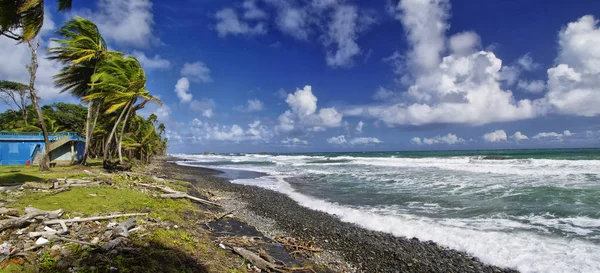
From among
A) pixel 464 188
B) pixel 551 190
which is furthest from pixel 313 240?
pixel 551 190

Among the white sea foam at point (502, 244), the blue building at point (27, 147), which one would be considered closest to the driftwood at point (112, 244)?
the white sea foam at point (502, 244)

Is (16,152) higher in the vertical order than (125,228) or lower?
higher

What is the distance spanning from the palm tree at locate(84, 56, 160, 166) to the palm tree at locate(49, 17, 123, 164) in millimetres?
536

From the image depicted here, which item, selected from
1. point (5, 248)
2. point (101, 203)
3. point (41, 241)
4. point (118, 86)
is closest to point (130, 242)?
point (41, 241)

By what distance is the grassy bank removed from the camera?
13.9ft

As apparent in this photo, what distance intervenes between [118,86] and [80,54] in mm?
2884

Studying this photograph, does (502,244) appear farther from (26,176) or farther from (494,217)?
(26,176)

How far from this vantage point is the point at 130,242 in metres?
5.19

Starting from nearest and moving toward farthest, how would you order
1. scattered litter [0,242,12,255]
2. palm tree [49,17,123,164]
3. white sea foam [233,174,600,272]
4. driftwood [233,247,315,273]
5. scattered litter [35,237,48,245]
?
scattered litter [0,242,12,255] → scattered litter [35,237,48,245] → driftwood [233,247,315,273] → white sea foam [233,174,600,272] → palm tree [49,17,123,164]

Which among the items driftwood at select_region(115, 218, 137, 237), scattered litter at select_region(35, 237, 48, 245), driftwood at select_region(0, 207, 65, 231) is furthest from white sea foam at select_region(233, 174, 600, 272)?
driftwood at select_region(0, 207, 65, 231)

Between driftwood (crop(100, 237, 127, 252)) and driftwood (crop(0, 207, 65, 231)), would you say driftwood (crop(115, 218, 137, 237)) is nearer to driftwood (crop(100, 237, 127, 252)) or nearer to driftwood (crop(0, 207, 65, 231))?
driftwood (crop(100, 237, 127, 252))

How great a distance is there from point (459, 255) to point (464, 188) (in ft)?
38.5

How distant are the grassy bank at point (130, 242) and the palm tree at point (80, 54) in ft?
35.8

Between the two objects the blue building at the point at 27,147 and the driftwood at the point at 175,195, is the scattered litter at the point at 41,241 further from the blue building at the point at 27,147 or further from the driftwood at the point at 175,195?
the blue building at the point at 27,147
